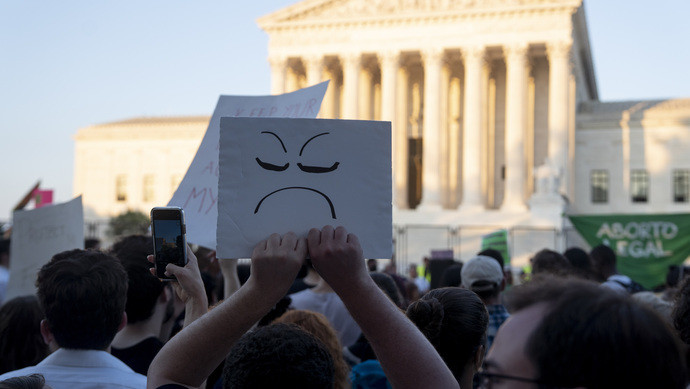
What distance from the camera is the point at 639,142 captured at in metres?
46.2

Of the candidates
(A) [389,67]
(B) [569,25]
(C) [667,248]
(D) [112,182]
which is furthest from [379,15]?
(C) [667,248]

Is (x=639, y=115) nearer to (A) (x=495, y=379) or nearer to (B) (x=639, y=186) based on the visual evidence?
(B) (x=639, y=186)

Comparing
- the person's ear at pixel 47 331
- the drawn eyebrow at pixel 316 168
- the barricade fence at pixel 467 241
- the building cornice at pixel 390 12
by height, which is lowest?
the barricade fence at pixel 467 241

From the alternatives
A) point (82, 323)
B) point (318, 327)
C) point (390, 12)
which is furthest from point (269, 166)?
point (390, 12)

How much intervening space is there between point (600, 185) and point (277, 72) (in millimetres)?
21927

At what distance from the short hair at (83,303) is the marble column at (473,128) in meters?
40.0

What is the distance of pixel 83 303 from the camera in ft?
12.0

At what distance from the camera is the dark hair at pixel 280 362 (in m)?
2.41

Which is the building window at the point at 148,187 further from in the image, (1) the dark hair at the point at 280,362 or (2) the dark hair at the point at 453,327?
(1) the dark hair at the point at 280,362

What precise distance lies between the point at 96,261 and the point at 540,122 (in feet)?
150

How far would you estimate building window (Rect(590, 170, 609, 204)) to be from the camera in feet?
155

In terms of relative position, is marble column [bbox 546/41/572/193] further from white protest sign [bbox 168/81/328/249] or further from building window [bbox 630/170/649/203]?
white protest sign [bbox 168/81/328/249]

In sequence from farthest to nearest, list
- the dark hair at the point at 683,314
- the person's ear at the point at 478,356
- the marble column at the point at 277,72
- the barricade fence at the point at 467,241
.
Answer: the marble column at the point at 277,72, the barricade fence at the point at 467,241, the person's ear at the point at 478,356, the dark hair at the point at 683,314

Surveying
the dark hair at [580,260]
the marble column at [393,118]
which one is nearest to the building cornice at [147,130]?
the marble column at [393,118]
